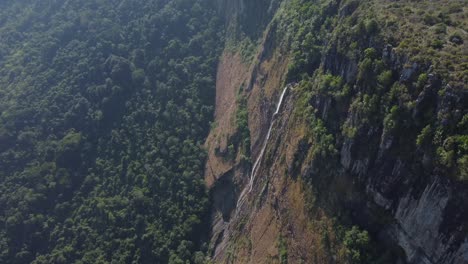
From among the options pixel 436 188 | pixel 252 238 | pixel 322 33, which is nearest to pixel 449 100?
pixel 436 188

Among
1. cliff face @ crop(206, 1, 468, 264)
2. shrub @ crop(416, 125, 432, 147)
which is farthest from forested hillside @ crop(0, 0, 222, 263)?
shrub @ crop(416, 125, 432, 147)

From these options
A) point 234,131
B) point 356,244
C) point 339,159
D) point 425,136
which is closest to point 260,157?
point 234,131

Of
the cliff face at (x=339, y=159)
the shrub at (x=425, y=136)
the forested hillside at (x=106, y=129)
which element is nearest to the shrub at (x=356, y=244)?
the cliff face at (x=339, y=159)

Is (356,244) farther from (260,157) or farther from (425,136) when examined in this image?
(260,157)

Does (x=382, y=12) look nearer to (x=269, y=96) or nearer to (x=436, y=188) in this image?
(x=436, y=188)

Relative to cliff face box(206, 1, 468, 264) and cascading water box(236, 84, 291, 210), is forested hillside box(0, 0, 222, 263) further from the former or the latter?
cascading water box(236, 84, 291, 210)
